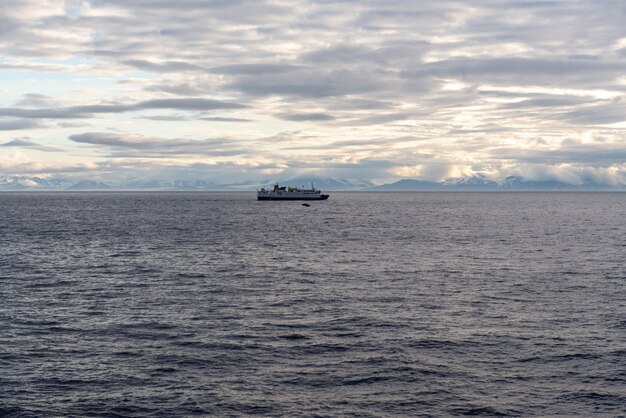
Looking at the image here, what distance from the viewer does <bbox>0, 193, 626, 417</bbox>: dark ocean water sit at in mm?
33125

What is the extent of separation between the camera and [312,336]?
45250mm

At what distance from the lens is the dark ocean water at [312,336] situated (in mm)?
33125

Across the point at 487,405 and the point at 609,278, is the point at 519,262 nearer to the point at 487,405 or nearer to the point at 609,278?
the point at 609,278

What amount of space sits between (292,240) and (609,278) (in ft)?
204

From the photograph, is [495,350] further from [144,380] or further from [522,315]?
[144,380]

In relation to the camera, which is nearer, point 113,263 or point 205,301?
point 205,301

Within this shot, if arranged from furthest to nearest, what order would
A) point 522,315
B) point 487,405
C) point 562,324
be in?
point 522,315, point 562,324, point 487,405

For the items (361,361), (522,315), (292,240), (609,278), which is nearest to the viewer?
(361,361)

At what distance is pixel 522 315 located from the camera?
169ft

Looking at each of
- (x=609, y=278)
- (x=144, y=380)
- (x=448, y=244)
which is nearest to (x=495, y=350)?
(x=144, y=380)

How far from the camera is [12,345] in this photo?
4281 cm

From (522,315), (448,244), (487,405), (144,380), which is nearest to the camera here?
(487,405)

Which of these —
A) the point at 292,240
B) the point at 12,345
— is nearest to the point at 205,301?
the point at 12,345

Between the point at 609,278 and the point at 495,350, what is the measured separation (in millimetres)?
36135
